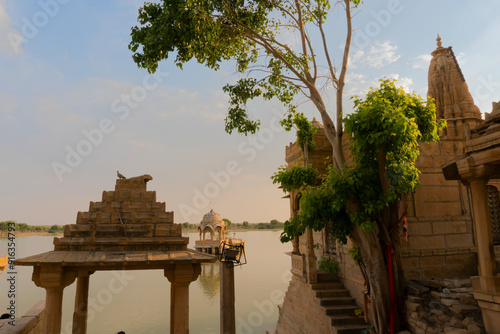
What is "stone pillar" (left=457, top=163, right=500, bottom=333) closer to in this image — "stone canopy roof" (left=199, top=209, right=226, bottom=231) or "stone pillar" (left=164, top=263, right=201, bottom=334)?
"stone pillar" (left=164, top=263, right=201, bottom=334)

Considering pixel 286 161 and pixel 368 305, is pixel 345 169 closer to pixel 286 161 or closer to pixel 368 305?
pixel 368 305

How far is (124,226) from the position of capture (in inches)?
269

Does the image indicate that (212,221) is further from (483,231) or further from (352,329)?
(483,231)

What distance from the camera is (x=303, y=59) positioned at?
937cm

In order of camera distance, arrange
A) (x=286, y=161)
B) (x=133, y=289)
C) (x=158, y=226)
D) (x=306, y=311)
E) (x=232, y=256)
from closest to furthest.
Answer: (x=158, y=226), (x=232, y=256), (x=306, y=311), (x=286, y=161), (x=133, y=289)

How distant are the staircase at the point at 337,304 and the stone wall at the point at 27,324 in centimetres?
749

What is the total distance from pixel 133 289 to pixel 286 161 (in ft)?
71.3

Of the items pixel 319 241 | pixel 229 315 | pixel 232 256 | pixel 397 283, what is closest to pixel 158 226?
pixel 232 256

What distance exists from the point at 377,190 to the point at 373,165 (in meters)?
0.60

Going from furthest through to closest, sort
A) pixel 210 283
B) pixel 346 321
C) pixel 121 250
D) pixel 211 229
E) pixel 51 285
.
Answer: pixel 211 229
pixel 210 283
pixel 346 321
pixel 121 250
pixel 51 285

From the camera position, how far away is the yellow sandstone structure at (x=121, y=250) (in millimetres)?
6188

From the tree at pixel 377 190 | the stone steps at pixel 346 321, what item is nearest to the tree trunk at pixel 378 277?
the tree at pixel 377 190

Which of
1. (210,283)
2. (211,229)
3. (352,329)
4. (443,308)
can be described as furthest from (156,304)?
(443,308)

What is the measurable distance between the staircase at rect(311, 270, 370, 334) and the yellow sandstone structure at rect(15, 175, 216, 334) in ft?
16.4
